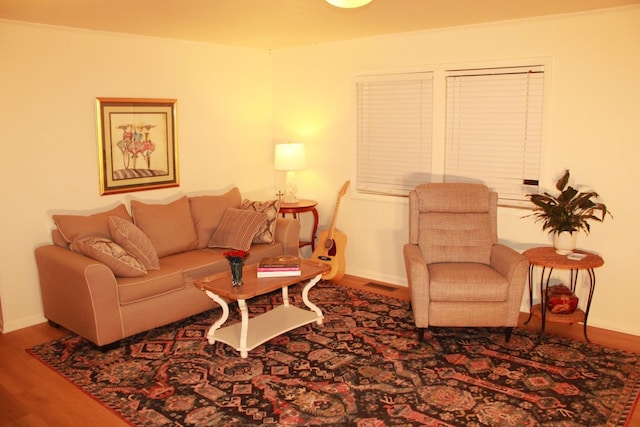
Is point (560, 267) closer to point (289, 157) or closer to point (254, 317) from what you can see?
point (254, 317)

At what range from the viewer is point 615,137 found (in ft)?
13.3

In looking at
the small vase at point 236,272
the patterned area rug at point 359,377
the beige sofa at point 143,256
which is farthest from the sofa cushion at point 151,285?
the small vase at point 236,272

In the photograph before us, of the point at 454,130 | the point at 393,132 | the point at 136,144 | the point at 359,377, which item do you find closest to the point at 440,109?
the point at 454,130

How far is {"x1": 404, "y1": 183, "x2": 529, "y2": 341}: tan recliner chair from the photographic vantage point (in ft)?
12.4

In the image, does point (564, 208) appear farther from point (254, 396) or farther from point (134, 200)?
point (134, 200)

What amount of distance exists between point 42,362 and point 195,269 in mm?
1239

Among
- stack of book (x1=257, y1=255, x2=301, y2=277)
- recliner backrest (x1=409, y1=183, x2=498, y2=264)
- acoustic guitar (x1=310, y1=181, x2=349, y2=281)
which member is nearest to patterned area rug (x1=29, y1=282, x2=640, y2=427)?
stack of book (x1=257, y1=255, x2=301, y2=277)

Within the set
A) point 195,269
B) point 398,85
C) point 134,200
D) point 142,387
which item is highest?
point 398,85

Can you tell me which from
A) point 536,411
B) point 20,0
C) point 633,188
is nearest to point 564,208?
point 633,188

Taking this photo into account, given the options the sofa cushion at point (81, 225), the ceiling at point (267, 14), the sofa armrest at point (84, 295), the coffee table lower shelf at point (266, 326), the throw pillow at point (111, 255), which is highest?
the ceiling at point (267, 14)

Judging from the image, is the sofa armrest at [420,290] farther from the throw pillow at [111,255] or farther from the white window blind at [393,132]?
the throw pillow at [111,255]

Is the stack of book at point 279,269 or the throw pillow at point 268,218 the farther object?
the throw pillow at point 268,218

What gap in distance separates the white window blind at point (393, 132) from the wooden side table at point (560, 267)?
137 centimetres

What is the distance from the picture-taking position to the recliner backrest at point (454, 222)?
14.1 ft
